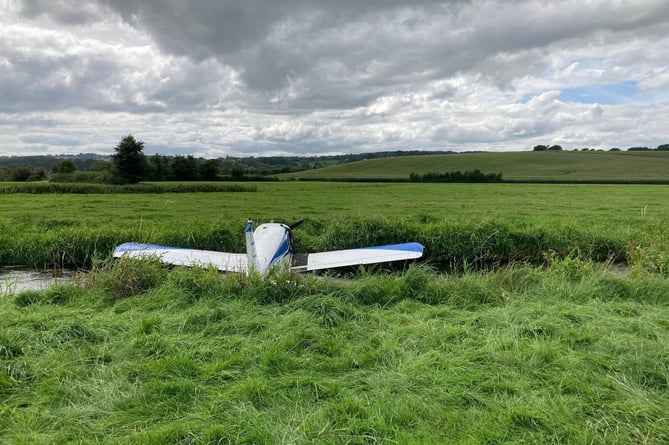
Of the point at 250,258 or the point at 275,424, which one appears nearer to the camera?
the point at 275,424

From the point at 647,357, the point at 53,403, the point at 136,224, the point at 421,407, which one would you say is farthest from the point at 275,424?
the point at 136,224

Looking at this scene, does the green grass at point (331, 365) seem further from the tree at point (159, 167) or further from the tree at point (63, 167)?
the tree at point (63, 167)

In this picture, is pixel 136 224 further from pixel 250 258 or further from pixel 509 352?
pixel 509 352

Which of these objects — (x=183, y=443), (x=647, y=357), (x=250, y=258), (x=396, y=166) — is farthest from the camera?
→ (x=396, y=166)

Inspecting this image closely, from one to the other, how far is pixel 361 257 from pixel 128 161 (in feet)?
151

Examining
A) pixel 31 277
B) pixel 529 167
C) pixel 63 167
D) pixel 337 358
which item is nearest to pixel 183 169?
pixel 63 167

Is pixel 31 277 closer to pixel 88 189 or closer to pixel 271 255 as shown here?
pixel 271 255

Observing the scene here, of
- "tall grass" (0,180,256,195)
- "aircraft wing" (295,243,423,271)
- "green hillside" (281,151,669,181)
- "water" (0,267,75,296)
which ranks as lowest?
"water" (0,267,75,296)

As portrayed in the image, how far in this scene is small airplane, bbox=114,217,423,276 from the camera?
8.42 metres

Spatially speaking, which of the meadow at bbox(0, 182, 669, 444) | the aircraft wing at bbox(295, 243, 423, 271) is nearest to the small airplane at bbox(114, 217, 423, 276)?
the aircraft wing at bbox(295, 243, 423, 271)

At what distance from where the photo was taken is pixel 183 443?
2836mm

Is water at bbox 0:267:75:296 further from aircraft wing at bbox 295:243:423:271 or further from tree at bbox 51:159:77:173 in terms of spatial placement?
tree at bbox 51:159:77:173

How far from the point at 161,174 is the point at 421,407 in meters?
60.8

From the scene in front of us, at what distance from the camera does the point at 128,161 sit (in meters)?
46.9
